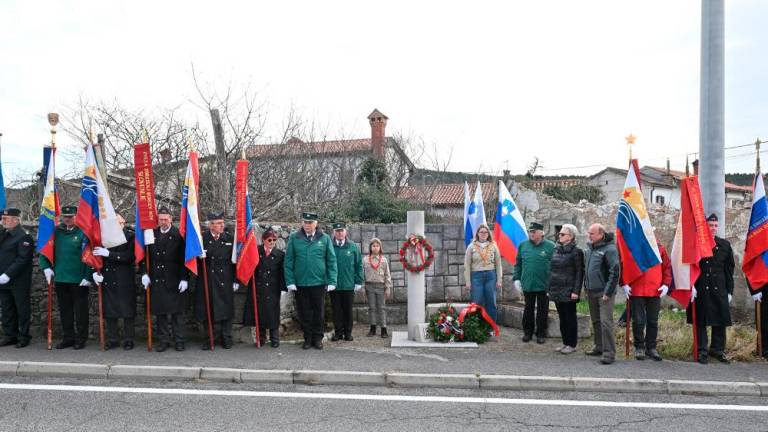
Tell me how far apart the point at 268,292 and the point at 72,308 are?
2661mm

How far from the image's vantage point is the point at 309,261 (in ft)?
27.0

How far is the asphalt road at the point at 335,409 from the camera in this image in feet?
16.5

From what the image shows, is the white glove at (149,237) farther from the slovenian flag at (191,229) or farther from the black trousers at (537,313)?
the black trousers at (537,313)

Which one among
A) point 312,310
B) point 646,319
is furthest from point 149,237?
point 646,319

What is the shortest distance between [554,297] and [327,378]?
11.4 feet

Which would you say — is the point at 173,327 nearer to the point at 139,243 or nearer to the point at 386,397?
the point at 139,243

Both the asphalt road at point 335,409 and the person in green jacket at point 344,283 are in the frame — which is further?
the person in green jacket at point 344,283

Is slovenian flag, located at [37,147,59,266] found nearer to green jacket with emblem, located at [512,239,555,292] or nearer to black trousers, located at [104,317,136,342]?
black trousers, located at [104,317,136,342]

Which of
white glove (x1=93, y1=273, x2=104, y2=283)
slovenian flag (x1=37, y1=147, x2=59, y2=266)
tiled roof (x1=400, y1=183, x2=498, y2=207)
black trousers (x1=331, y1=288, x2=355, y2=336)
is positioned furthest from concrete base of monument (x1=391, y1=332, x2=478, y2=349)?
tiled roof (x1=400, y1=183, x2=498, y2=207)

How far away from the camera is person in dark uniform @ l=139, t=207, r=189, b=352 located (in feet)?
25.7

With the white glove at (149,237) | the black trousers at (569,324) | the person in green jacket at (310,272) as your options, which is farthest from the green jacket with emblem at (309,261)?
the black trousers at (569,324)

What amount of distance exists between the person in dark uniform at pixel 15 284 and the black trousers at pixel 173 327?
1.83 meters

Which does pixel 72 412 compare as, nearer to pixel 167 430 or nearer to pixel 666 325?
pixel 167 430

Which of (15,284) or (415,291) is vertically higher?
(15,284)
